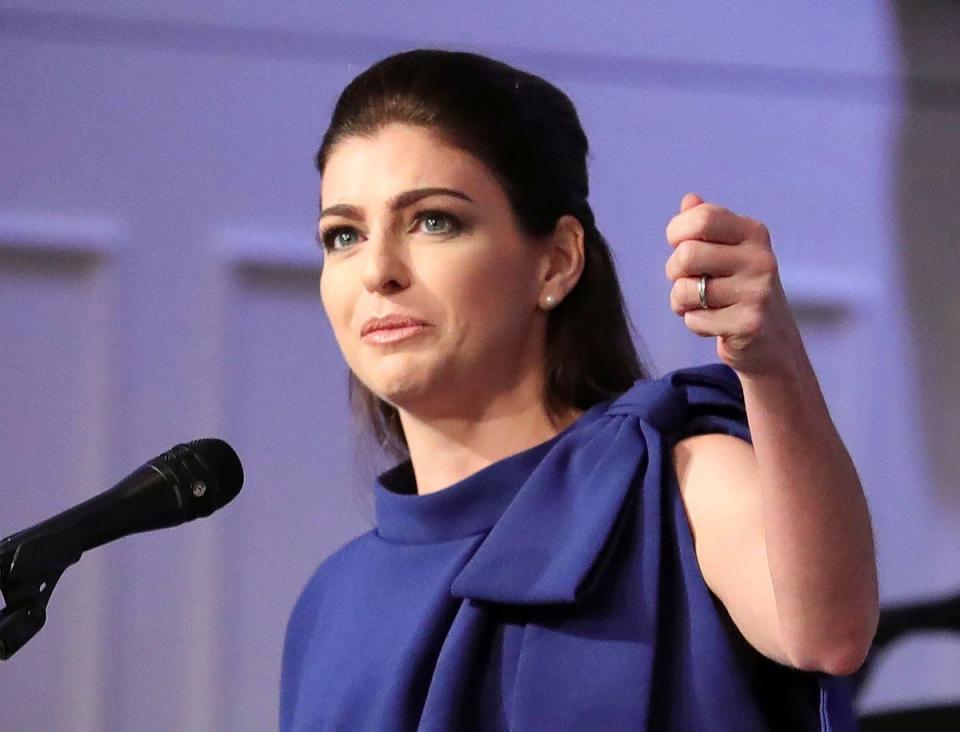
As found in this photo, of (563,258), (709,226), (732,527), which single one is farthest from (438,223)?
(709,226)

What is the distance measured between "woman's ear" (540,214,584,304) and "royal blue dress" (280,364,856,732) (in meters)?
0.12

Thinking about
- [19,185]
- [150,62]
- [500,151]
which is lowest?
[500,151]

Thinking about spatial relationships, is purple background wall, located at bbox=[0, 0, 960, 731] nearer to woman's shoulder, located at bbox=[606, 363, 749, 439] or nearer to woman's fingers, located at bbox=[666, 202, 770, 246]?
woman's shoulder, located at bbox=[606, 363, 749, 439]

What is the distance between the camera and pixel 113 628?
1.82m

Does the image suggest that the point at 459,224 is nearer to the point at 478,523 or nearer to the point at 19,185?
the point at 478,523

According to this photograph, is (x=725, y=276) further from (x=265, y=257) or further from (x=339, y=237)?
(x=265, y=257)

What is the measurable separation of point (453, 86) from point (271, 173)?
0.62m

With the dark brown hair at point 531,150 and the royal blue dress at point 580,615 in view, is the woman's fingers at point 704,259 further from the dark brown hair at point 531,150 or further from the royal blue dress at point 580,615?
the dark brown hair at point 531,150

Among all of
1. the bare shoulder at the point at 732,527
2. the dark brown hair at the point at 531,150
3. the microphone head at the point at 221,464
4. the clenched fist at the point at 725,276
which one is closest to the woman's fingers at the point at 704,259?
the clenched fist at the point at 725,276

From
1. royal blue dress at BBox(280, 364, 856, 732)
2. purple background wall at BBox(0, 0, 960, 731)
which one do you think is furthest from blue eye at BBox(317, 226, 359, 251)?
purple background wall at BBox(0, 0, 960, 731)

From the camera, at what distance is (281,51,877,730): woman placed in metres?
0.90

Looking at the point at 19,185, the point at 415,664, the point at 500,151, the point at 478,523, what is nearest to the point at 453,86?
the point at 500,151

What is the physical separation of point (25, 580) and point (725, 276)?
0.47 m

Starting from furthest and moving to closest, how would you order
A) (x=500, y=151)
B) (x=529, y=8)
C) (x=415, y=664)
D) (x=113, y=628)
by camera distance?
(x=529, y=8)
(x=113, y=628)
(x=500, y=151)
(x=415, y=664)
